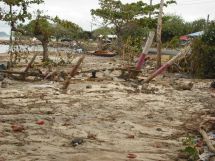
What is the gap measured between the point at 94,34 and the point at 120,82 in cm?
4862

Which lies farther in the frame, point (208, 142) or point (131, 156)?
point (208, 142)

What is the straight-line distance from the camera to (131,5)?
128 feet

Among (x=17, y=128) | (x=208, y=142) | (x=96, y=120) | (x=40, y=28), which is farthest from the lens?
A: (x=40, y=28)

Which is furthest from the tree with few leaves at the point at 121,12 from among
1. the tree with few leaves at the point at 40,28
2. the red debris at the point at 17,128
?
the red debris at the point at 17,128

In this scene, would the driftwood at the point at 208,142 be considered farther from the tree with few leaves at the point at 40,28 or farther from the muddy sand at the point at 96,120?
the tree with few leaves at the point at 40,28

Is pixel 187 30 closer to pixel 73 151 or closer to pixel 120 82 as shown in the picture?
pixel 120 82

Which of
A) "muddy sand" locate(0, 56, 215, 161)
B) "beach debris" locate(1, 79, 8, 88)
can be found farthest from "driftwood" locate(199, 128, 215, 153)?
"beach debris" locate(1, 79, 8, 88)

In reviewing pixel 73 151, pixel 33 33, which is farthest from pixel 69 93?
pixel 33 33

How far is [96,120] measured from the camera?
8727 millimetres

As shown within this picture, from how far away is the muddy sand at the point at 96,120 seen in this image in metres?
6.32

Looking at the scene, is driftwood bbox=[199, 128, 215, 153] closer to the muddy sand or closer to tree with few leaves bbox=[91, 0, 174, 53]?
the muddy sand

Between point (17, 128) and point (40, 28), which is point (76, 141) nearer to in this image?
point (17, 128)

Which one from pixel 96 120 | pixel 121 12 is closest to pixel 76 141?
pixel 96 120

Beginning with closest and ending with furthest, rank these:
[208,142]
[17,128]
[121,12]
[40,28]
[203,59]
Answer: [208,142]
[17,128]
[203,59]
[40,28]
[121,12]
